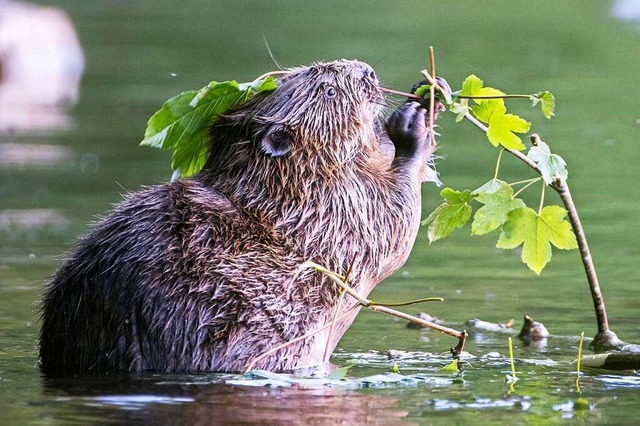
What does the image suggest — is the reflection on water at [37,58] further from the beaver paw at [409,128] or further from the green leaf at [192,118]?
the beaver paw at [409,128]

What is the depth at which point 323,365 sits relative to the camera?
5.99m

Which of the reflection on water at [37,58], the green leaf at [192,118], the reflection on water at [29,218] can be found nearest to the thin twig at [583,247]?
the green leaf at [192,118]

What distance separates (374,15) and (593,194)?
13.0 metres

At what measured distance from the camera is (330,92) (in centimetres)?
643

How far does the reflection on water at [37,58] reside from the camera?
649 inches

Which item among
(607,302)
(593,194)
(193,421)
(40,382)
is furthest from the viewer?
(593,194)

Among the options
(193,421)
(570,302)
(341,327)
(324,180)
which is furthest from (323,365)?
(570,302)

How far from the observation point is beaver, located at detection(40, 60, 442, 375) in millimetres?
5629

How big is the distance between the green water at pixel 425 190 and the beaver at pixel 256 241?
196mm

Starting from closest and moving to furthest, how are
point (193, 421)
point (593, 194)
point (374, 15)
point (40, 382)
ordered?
point (193, 421) < point (40, 382) < point (593, 194) < point (374, 15)

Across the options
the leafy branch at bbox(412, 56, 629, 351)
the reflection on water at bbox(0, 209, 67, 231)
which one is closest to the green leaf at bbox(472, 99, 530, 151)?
the leafy branch at bbox(412, 56, 629, 351)

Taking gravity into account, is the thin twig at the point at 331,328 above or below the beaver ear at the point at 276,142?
below

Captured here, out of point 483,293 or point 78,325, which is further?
point 483,293

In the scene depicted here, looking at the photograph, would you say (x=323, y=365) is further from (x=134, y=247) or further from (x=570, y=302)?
(x=570, y=302)
